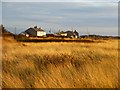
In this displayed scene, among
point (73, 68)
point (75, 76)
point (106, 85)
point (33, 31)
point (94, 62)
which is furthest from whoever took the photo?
point (33, 31)

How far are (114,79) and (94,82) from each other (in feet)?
1.50

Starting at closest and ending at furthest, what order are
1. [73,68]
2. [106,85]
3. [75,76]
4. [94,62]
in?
1. [106,85]
2. [75,76]
3. [73,68]
4. [94,62]

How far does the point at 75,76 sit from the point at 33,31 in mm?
67111

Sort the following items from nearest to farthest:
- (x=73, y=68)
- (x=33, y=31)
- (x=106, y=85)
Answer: (x=106, y=85)
(x=73, y=68)
(x=33, y=31)

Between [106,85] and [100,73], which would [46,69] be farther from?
[106,85]

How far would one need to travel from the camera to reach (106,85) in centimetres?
607

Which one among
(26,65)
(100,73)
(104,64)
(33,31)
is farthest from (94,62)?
(33,31)

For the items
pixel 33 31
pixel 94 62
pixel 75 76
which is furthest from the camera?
pixel 33 31

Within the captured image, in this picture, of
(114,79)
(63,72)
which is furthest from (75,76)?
(114,79)

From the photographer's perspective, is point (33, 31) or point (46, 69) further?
point (33, 31)

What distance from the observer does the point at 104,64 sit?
7594mm

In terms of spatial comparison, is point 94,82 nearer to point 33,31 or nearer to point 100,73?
point 100,73

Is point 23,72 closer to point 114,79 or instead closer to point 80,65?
point 80,65

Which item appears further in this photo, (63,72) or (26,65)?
(26,65)
